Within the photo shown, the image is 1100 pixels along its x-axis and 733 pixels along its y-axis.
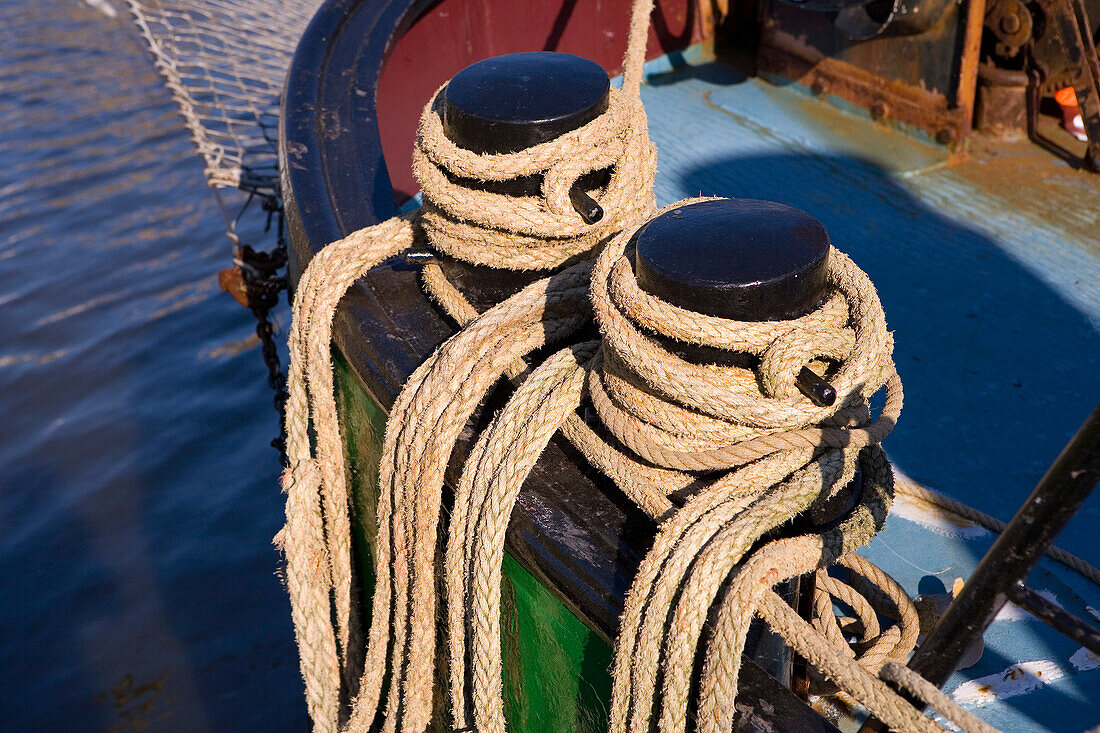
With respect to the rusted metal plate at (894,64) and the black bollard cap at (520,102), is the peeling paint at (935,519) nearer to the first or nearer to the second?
the black bollard cap at (520,102)

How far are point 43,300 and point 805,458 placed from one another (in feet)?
18.4

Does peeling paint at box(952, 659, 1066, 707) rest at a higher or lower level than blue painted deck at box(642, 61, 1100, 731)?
lower

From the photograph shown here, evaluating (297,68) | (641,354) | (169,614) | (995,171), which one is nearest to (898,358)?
(995,171)

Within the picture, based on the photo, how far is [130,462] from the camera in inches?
169

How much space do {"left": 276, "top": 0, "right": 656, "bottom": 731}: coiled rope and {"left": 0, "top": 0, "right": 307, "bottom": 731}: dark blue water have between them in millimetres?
1847

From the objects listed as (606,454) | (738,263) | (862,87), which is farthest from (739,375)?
(862,87)

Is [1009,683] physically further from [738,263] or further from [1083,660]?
[738,263]

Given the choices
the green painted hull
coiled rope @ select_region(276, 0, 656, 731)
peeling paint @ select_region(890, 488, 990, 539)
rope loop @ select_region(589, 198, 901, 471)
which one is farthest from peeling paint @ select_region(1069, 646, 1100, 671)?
coiled rope @ select_region(276, 0, 656, 731)

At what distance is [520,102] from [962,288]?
5.33 ft

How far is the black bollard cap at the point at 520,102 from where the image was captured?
145cm

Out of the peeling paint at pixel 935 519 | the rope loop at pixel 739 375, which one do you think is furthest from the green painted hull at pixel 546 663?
the peeling paint at pixel 935 519

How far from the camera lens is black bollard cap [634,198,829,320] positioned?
1040mm

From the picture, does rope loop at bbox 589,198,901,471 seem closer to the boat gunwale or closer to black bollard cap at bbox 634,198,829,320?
black bollard cap at bbox 634,198,829,320

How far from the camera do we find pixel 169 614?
368cm
